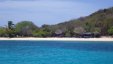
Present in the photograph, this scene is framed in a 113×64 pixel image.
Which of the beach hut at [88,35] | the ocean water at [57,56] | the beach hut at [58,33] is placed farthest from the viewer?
the beach hut at [58,33]

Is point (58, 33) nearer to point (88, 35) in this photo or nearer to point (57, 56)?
point (88, 35)

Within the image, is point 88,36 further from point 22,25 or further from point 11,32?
point 22,25

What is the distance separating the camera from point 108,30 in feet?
326

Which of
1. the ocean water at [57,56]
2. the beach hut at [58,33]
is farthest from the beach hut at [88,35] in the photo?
the ocean water at [57,56]

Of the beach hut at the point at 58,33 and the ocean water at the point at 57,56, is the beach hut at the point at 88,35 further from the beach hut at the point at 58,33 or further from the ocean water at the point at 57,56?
the ocean water at the point at 57,56

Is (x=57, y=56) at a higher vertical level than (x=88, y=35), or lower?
lower

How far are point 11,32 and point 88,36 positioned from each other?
76.1ft

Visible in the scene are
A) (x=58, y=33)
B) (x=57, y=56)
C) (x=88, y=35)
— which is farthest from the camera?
(x=58, y=33)

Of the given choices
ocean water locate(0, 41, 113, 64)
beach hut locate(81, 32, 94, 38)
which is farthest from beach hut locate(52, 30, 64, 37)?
ocean water locate(0, 41, 113, 64)

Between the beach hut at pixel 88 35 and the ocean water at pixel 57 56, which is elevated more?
the beach hut at pixel 88 35

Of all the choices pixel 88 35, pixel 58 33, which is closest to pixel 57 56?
pixel 88 35

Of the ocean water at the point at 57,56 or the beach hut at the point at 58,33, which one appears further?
the beach hut at the point at 58,33

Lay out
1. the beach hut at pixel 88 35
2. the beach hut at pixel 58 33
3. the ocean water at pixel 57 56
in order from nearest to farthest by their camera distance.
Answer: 1. the ocean water at pixel 57 56
2. the beach hut at pixel 88 35
3. the beach hut at pixel 58 33

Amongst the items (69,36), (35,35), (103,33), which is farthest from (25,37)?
(103,33)
